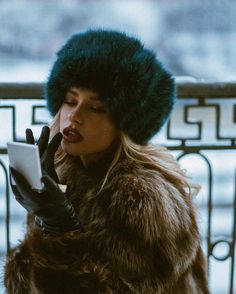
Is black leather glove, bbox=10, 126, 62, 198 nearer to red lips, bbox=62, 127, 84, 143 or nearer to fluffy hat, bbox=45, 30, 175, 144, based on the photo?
red lips, bbox=62, 127, 84, 143

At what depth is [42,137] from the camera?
1.51 meters

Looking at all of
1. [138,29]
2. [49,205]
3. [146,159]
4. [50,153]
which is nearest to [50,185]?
[49,205]

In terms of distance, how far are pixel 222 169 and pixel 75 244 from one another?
2.70 metres

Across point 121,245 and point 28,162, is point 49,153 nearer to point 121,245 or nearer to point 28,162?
point 28,162

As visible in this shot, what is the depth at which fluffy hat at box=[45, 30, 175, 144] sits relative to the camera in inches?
56.2

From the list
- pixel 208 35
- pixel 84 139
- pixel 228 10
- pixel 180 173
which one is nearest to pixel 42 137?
pixel 84 139

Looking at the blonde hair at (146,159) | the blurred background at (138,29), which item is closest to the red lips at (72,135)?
the blonde hair at (146,159)

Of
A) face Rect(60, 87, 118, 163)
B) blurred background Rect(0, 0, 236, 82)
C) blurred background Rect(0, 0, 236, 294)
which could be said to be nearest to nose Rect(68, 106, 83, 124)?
face Rect(60, 87, 118, 163)

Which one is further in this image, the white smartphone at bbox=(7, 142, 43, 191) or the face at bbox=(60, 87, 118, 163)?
the face at bbox=(60, 87, 118, 163)

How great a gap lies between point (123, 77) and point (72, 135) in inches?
7.6

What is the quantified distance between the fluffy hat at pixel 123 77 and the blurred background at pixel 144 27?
137 inches

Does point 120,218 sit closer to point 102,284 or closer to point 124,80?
point 102,284

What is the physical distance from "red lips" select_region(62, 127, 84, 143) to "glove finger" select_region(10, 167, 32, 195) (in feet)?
0.51

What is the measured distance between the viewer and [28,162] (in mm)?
1396
